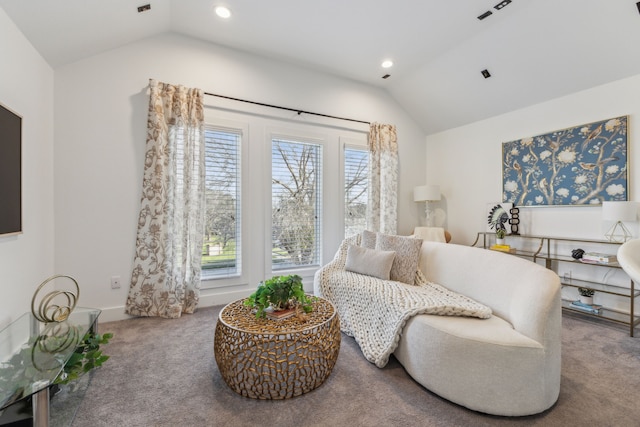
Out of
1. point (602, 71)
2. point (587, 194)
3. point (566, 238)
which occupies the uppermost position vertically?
point (602, 71)

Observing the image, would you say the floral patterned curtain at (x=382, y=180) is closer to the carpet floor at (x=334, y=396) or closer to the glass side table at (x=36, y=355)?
the carpet floor at (x=334, y=396)

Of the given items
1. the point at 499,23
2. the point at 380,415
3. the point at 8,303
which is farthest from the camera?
the point at 499,23

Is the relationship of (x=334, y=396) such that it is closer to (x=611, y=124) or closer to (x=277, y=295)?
(x=277, y=295)

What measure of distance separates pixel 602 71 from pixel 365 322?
354cm

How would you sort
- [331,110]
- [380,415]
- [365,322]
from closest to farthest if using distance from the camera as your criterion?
[380,415], [365,322], [331,110]

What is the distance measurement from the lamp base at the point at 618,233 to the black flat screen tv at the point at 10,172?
5109mm

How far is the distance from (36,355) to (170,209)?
1765 millimetres

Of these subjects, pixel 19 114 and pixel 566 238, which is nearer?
pixel 19 114

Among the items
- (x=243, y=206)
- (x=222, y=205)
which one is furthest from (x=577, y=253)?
(x=222, y=205)

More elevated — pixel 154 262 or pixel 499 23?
pixel 499 23

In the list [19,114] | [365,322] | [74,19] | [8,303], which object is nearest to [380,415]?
[365,322]

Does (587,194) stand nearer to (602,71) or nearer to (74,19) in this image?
(602,71)

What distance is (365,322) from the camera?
2.36 meters

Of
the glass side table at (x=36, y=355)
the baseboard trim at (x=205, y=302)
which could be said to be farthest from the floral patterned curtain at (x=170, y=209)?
the glass side table at (x=36, y=355)
